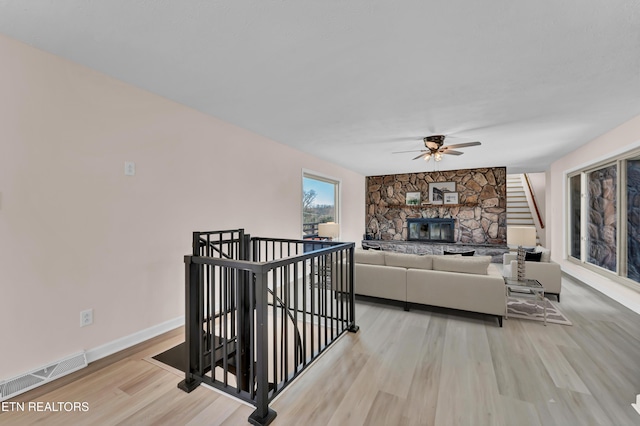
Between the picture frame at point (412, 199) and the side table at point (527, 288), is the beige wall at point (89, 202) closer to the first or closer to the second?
the side table at point (527, 288)

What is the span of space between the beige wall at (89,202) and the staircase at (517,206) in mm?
9135

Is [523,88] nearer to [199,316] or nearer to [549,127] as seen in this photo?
[549,127]

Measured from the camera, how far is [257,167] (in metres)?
4.08

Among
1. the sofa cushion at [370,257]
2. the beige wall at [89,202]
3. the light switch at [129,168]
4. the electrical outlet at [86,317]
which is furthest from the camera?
the sofa cushion at [370,257]

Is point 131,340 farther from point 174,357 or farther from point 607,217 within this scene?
point 607,217

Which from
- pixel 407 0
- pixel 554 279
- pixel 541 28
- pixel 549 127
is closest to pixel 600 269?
pixel 554 279

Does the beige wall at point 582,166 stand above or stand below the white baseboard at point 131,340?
above

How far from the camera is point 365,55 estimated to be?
6.64 feet

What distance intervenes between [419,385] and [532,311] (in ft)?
7.89

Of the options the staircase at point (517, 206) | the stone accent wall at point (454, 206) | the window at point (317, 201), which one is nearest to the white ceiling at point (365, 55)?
the window at point (317, 201)

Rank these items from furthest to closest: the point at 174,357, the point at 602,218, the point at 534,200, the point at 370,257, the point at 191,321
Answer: the point at 534,200 → the point at 602,218 → the point at 370,257 → the point at 174,357 → the point at 191,321

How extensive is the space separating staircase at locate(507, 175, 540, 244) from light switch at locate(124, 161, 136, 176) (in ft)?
32.2

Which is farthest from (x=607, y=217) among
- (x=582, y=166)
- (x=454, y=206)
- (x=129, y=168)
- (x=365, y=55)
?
(x=129, y=168)

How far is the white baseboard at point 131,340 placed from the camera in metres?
2.28
